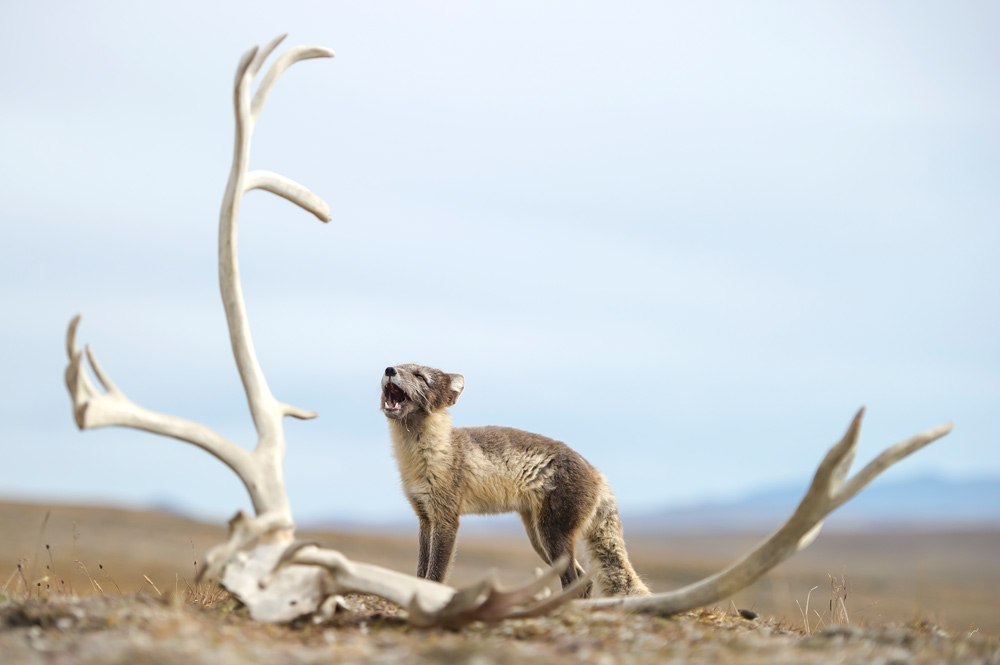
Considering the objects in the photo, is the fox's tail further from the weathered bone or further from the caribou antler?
the caribou antler

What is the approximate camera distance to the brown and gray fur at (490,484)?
1022 centimetres

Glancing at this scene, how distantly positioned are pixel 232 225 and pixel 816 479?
14.2ft

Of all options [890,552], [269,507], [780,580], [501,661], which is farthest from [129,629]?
[890,552]

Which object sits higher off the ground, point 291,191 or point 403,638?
point 291,191

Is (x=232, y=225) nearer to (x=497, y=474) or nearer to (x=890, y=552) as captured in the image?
(x=497, y=474)

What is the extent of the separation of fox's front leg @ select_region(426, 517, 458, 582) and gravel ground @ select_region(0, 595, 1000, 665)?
2.27m

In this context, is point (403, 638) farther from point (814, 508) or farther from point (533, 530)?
point (533, 530)

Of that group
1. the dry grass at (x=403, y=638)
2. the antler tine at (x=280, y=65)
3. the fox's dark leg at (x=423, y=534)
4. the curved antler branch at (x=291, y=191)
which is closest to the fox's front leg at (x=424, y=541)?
the fox's dark leg at (x=423, y=534)

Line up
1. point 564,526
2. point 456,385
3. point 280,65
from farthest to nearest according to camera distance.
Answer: point 456,385, point 564,526, point 280,65

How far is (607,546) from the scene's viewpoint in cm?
1045

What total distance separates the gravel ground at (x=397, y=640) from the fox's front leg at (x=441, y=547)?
227 centimetres

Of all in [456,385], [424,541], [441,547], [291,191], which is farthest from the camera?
[456,385]

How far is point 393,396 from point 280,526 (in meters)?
3.30

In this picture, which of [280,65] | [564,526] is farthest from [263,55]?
[564,526]
